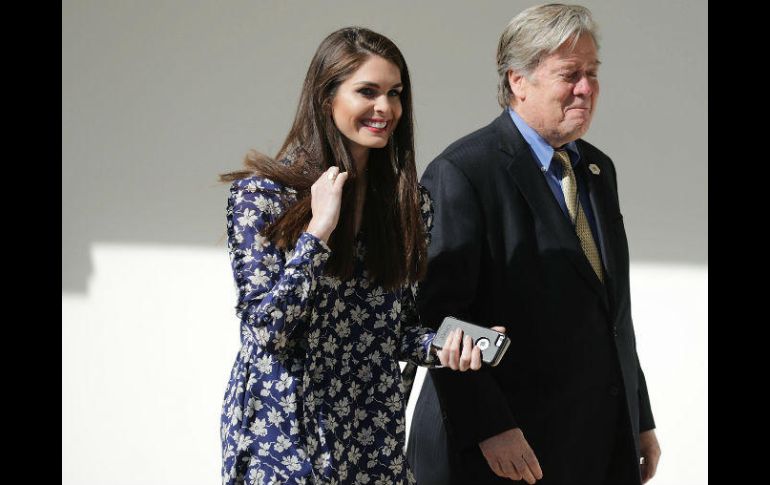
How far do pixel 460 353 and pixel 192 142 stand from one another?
2927 mm

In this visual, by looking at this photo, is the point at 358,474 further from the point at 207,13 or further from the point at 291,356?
the point at 207,13

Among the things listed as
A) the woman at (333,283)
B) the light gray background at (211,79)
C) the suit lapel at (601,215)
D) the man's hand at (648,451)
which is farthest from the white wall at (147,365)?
the woman at (333,283)

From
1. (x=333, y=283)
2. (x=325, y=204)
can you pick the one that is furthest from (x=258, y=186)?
(x=333, y=283)

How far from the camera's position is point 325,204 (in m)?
2.54

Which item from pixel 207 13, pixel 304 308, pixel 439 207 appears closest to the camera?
pixel 304 308

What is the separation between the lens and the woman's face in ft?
8.75

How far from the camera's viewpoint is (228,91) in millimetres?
5277

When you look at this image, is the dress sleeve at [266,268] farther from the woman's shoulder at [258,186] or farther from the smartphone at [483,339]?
the smartphone at [483,339]

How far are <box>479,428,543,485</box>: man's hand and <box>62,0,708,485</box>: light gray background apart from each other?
247 cm

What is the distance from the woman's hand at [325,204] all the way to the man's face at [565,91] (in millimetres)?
874

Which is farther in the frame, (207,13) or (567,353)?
(207,13)

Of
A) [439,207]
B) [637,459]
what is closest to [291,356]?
[439,207]

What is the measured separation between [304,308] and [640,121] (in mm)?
3279

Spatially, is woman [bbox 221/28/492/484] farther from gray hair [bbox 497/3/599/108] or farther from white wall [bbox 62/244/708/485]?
white wall [bbox 62/244/708/485]
